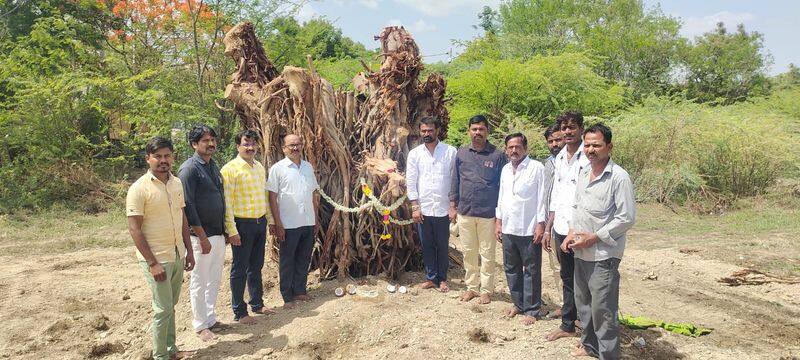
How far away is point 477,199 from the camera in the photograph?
4477 millimetres

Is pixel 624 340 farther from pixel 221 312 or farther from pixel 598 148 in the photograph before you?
pixel 221 312

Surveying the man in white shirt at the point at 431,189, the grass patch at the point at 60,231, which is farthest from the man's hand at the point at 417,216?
the grass patch at the point at 60,231

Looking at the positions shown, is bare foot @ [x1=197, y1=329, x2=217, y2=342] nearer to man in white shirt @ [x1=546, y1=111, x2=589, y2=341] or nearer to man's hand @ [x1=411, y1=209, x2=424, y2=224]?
man's hand @ [x1=411, y1=209, x2=424, y2=224]

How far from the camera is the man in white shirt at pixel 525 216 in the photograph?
4160 mm

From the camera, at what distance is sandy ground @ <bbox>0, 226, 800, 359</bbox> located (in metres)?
3.88

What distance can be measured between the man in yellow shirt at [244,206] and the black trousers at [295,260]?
0.88 feet

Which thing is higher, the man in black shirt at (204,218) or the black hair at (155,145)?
the black hair at (155,145)

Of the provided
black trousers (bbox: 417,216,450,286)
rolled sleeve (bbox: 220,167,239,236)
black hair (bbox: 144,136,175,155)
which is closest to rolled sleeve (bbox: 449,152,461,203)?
black trousers (bbox: 417,216,450,286)

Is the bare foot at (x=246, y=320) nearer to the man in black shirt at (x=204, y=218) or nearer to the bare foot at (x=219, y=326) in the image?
the bare foot at (x=219, y=326)

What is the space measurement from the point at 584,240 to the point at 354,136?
2861 mm

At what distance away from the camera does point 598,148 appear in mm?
3242

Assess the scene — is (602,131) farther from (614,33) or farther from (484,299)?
(614,33)

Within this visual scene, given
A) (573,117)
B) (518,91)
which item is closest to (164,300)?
(573,117)

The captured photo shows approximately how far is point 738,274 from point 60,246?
9341mm
